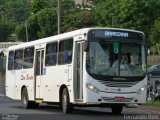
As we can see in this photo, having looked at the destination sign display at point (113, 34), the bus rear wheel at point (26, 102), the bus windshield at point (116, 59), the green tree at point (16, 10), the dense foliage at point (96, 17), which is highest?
the green tree at point (16, 10)

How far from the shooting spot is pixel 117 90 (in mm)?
20016

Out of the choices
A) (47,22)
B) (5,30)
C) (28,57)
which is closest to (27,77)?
(28,57)

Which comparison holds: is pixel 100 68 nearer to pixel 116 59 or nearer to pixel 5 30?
pixel 116 59

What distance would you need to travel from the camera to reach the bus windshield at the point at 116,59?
20.0 metres

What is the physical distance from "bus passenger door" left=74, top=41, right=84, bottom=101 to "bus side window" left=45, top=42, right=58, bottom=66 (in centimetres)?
197

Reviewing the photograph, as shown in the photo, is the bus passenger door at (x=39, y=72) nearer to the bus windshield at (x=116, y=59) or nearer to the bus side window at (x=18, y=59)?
the bus side window at (x=18, y=59)

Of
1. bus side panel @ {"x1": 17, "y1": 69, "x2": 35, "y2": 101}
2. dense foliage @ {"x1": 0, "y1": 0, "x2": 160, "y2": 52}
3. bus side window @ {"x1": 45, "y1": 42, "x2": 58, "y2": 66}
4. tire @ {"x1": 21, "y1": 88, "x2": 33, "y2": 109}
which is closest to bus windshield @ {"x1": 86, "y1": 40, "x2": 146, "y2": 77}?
bus side window @ {"x1": 45, "y1": 42, "x2": 58, "y2": 66}

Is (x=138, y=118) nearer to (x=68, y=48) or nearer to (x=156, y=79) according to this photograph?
(x=68, y=48)

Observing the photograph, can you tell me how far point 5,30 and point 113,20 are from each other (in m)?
61.4

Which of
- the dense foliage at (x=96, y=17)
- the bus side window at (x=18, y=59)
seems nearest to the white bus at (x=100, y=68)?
the bus side window at (x=18, y=59)

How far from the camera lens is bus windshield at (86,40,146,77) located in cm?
1997

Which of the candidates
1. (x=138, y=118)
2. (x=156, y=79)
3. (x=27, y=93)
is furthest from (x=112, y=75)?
(x=156, y=79)

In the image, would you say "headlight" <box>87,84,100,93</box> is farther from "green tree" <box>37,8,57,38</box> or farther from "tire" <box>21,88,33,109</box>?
"green tree" <box>37,8,57,38</box>

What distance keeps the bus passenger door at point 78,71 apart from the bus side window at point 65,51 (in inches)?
17.9
